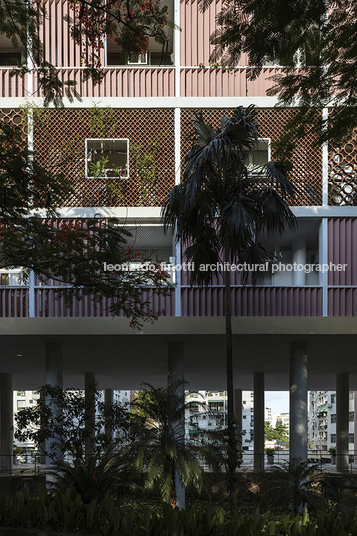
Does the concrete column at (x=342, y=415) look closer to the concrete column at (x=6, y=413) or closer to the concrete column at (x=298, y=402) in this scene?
the concrete column at (x=298, y=402)

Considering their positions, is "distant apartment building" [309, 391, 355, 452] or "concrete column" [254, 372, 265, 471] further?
"distant apartment building" [309, 391, 355, 452]

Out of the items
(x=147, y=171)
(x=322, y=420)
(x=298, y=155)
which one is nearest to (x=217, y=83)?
(x=298, y=155)

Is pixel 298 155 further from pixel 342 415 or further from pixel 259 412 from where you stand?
pixel 259 412

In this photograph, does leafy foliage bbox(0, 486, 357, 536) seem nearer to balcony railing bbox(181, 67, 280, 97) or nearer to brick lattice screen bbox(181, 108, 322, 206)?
brick lattice screen bbox(181, 108, 322, 206)

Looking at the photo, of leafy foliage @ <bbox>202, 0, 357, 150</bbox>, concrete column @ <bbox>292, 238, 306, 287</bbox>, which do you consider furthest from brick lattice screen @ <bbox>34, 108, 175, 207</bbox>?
leafy foliage @ <bbox>202, 0, 357, 150</bbox>

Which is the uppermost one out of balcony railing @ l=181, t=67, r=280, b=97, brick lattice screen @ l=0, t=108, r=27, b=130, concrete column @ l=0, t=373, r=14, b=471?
balcony railing @ l=181, t=67, r=280, b=97

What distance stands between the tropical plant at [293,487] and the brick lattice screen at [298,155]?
257 inches

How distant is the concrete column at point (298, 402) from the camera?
49.6 ft

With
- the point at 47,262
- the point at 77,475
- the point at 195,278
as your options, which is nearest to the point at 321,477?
the point at 195,278

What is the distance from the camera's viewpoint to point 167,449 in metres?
12.8

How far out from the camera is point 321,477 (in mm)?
14883

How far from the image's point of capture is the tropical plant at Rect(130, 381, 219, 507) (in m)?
12.6

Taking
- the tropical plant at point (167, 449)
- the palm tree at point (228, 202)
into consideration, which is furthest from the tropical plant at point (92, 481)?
the palm tree at point (228, 202)

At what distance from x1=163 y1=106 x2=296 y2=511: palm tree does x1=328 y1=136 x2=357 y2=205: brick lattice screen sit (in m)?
2.59
